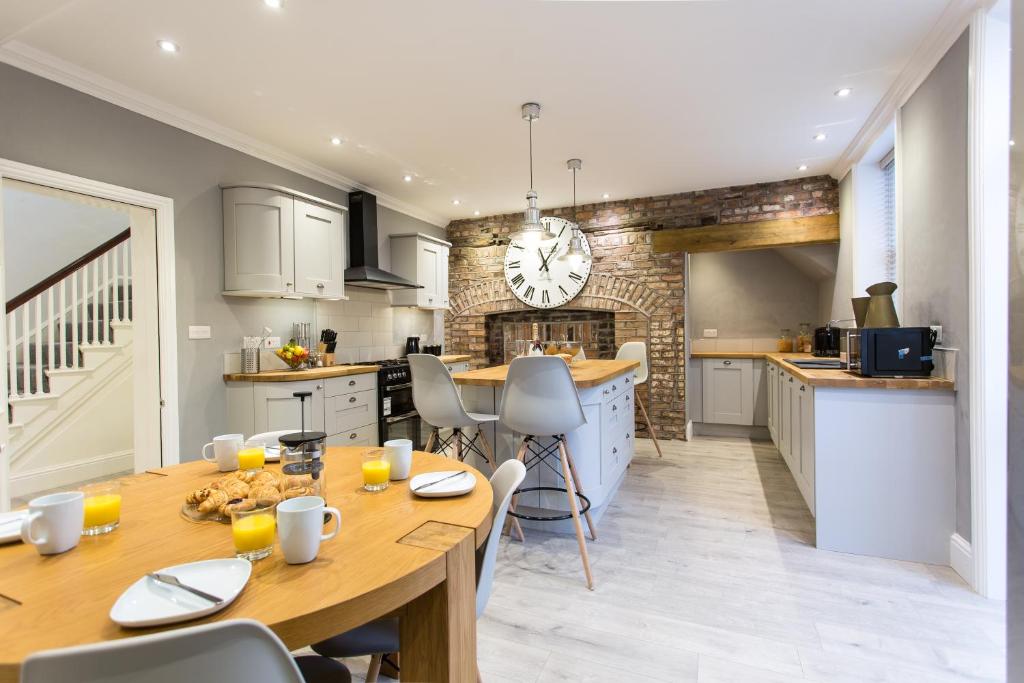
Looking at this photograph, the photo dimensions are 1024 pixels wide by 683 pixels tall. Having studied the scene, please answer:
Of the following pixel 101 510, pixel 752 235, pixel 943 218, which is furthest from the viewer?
A: pixel 752 235

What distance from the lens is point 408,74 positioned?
2.76 m

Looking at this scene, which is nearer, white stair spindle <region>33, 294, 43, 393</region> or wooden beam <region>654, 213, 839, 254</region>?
white stair spindle <region>33, 294, 43, 393</region>

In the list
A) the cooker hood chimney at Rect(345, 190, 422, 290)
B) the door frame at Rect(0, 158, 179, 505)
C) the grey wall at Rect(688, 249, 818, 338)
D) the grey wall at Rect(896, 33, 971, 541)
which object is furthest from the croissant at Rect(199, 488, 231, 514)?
the grey wall at Rect(688, 249, 818, 338)

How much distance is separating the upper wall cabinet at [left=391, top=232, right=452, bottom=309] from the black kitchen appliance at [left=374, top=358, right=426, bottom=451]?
0.83m

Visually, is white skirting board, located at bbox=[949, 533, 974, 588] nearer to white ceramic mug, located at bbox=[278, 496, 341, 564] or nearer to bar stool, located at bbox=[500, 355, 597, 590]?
bar stool, located at bbox=[500, 355, 597, 590]

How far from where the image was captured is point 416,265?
5.29 m

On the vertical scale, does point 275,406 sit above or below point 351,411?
above

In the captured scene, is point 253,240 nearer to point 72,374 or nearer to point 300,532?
point 72,374

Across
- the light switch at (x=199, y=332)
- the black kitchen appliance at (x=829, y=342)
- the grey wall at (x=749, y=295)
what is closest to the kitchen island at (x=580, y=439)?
the light switch at (x=199, y=332)

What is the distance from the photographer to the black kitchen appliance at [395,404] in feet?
14.2

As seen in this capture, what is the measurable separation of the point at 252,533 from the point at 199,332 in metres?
2.91

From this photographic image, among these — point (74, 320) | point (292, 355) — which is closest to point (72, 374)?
point (74, 320)

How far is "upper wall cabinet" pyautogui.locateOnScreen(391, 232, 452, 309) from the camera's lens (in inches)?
208

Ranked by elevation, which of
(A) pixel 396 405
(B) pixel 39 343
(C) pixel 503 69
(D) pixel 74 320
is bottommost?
(A) pixel 396 405
